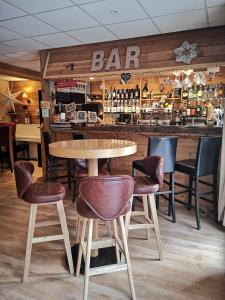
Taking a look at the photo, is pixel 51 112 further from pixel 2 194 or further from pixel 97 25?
pixel 97 25

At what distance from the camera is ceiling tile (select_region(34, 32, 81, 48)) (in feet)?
12.2

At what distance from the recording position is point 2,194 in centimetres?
425

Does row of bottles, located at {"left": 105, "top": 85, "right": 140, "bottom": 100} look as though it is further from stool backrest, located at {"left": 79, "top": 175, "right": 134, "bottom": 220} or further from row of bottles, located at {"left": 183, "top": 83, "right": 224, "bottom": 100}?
stool backrest, located at {"left": 79, "top": 175, "right": 134, "bottom": 220}

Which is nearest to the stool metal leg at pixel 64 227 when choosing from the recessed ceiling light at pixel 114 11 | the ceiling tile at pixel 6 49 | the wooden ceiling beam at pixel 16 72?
the recessed ceiling light at pixel 114 11

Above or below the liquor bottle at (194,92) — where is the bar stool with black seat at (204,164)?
below

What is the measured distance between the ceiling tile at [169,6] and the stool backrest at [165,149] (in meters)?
1.46

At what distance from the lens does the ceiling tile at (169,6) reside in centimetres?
261

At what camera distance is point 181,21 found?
312 cm

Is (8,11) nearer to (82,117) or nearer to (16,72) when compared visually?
(82,117)

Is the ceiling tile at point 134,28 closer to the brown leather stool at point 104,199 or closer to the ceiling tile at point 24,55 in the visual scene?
the ceiling tile at point 24,55

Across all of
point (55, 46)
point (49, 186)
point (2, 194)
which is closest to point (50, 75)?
point (55, 46)

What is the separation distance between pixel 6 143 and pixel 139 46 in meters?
3.95

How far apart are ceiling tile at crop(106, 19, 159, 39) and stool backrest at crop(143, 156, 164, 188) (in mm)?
1865

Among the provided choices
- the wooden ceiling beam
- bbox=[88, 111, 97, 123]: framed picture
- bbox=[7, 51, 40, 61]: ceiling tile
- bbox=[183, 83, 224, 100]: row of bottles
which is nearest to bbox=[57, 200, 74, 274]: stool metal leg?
→ bbox=[88, 111, 97, 123]: framed picture
